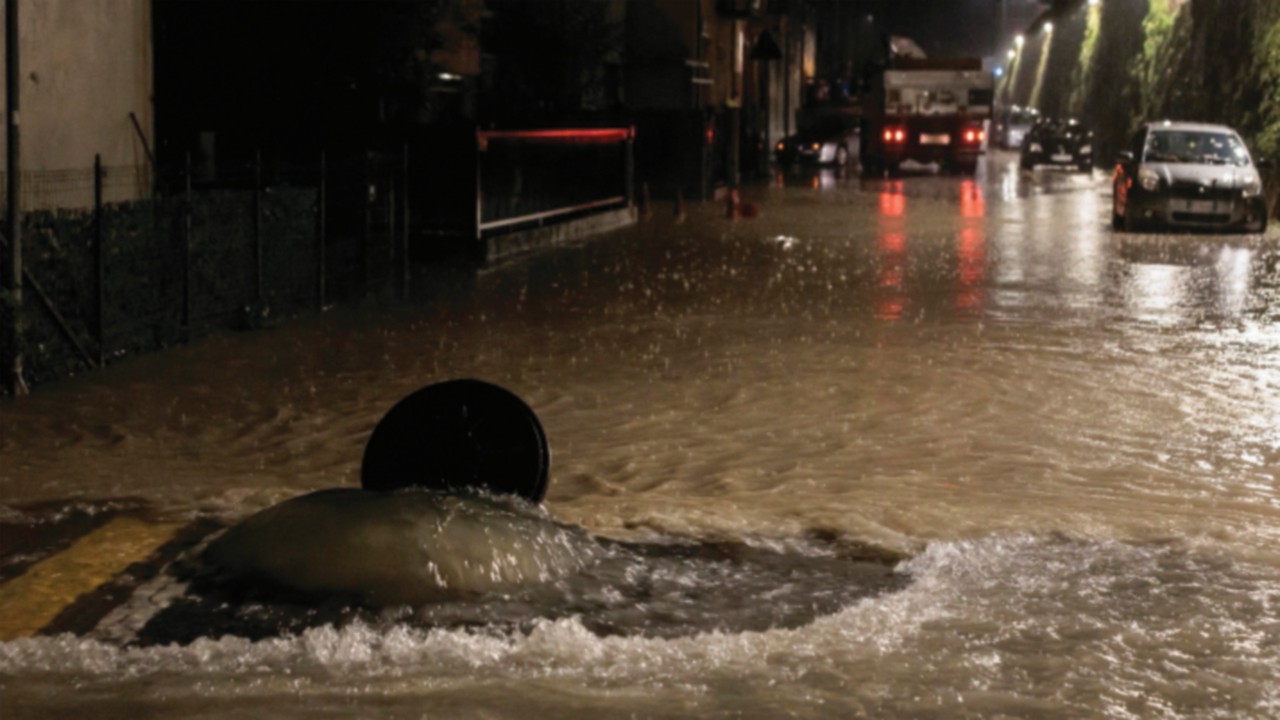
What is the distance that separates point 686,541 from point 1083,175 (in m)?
46.4

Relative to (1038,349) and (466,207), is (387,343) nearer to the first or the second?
(1038,349)

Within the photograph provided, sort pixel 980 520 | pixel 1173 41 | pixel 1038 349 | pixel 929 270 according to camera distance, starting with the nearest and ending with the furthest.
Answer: pixel 980 520 < pixel 1038 349 < pixel 929 270 < pixel 1173 41

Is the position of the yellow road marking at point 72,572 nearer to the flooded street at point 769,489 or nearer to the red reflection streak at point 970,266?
the flooded street at point 769,489

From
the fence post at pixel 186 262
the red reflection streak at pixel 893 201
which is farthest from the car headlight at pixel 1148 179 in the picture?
the fence post at pixel 186 262

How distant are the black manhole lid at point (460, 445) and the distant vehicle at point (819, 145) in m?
45.5

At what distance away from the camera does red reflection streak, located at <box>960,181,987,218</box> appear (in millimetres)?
31689

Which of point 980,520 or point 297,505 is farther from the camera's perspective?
point 980,520

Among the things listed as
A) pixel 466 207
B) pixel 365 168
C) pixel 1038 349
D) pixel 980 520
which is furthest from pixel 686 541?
pixel 466 207

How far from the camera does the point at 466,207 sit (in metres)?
21.7

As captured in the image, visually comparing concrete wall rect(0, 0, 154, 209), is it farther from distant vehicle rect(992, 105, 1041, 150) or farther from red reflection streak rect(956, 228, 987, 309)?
distant vehicle rect(992, 105, 1041, 150)

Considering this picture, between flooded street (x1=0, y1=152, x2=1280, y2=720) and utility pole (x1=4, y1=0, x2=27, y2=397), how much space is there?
28 cm

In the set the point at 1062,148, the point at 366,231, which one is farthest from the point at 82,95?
the point at 1062,148

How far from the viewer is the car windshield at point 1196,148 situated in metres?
28.0

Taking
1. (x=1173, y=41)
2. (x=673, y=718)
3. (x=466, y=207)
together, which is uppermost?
(x=1173, y=41)
